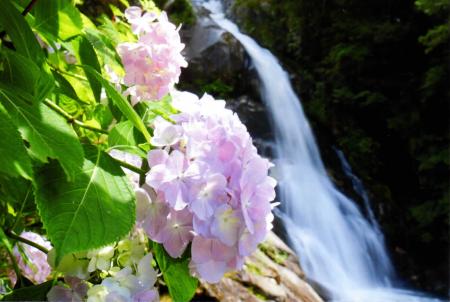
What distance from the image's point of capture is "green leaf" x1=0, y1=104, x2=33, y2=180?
43 centimetres

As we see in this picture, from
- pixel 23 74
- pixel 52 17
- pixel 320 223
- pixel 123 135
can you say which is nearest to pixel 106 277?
pixel 123 135

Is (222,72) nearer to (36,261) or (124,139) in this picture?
(36,261)

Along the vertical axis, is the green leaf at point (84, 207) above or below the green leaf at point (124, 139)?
below

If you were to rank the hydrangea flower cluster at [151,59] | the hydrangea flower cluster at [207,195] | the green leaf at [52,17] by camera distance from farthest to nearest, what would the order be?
the hydrangea flower cluster at [151,59]
the green leaf at [52,17]
the hydrangea flower cluster at [207,195]

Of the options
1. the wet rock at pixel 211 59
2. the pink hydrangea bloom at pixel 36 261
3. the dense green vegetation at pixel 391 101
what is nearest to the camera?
the pink hydrangea bloom at pixel 36 261

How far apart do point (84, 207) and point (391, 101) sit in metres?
9.49

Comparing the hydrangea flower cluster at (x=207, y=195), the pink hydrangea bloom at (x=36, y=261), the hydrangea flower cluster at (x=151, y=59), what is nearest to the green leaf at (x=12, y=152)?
the hydrangea flower cluster at (x=207, y=195)

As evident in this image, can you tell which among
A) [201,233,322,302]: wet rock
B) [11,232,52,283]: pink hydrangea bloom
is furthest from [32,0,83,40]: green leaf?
[201,233,322,302]: wet rock

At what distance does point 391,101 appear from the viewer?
30.3 ft

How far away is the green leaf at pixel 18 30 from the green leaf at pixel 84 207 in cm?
21

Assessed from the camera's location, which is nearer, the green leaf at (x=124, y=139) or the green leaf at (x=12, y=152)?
the green leaf at (x=12, y=152)

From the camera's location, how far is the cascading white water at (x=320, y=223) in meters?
5.87

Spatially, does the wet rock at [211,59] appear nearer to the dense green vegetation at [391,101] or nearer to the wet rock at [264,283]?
the dense green vegetation at [391,101]

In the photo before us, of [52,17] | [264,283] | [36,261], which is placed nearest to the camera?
[52,17]
